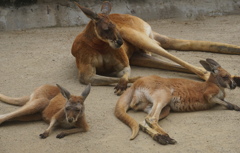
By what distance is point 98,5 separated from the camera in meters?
9.62

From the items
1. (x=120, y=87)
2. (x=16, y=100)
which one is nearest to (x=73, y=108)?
(x=16, y=100)

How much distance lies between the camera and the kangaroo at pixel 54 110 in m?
4.79

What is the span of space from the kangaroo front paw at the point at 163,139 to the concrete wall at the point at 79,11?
208 inches

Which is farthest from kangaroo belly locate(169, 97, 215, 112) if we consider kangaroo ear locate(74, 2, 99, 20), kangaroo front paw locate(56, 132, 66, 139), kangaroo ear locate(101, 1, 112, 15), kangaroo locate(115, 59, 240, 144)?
kangaroo ear locate(101, 1, 112, 15)

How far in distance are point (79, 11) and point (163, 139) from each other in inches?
216

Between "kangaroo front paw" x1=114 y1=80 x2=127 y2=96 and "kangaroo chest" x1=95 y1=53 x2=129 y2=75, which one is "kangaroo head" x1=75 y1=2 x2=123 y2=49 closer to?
"kangaroo chest" x1=95 y1=53 x2=129 y2=75

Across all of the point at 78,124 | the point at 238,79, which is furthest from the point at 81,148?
the point at 238,79

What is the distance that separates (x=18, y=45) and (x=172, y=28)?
3.14 metres

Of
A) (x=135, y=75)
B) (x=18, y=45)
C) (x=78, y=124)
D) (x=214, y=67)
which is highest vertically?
(x=214, y=67)

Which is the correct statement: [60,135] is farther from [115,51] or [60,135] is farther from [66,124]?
[115,51]

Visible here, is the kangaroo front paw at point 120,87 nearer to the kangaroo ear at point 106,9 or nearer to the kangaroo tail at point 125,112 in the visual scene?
the kangaroo tail at point 125,112

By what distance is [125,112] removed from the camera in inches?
209

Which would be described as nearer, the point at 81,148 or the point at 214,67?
the point at 81,148

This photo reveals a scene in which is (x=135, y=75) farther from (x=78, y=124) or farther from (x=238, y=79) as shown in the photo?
(x=78, y=124)
